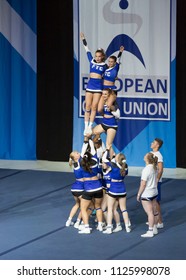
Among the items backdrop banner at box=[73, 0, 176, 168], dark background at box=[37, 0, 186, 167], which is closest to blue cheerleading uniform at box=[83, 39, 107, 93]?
backdrop banner at box=[73, 0, 176, 168]

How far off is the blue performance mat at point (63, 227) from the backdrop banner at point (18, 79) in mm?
1472

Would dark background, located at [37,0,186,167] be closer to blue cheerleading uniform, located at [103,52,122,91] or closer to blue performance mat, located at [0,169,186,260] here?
blue performance mat, located at [0,169,186,260]

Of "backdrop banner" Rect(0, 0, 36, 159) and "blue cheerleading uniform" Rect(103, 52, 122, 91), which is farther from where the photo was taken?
"backdrop banner" Rect(0, 0, 36, 159)

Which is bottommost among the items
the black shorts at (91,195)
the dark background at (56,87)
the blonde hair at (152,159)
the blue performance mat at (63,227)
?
the blue performance mat at (63,227)

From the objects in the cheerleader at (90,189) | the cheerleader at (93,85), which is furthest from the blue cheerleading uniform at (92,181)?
the cheerleader at (93,85)

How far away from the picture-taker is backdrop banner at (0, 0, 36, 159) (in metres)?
16.0

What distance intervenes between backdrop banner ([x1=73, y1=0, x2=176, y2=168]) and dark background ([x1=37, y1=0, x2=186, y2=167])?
0.15 metres

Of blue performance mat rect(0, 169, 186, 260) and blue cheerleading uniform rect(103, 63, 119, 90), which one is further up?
blue cheerleading uniform rect(103, 63, 119, 90)

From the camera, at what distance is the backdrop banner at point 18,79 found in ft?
52.3

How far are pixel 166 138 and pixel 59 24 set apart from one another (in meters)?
2.61

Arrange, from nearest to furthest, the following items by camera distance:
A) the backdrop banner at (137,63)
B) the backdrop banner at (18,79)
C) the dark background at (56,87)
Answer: the backdrop banner at (137,63), the dark background at (56,87), the backdrop banner at (18,79)

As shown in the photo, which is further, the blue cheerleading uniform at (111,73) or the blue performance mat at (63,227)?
the blue cheerleading uniform at (111,73)

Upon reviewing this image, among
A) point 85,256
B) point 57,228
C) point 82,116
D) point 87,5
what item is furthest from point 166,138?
point 85,256

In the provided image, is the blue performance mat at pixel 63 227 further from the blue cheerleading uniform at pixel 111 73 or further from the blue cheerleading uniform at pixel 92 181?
the blue cheerleading uniform at pixel 111 73
